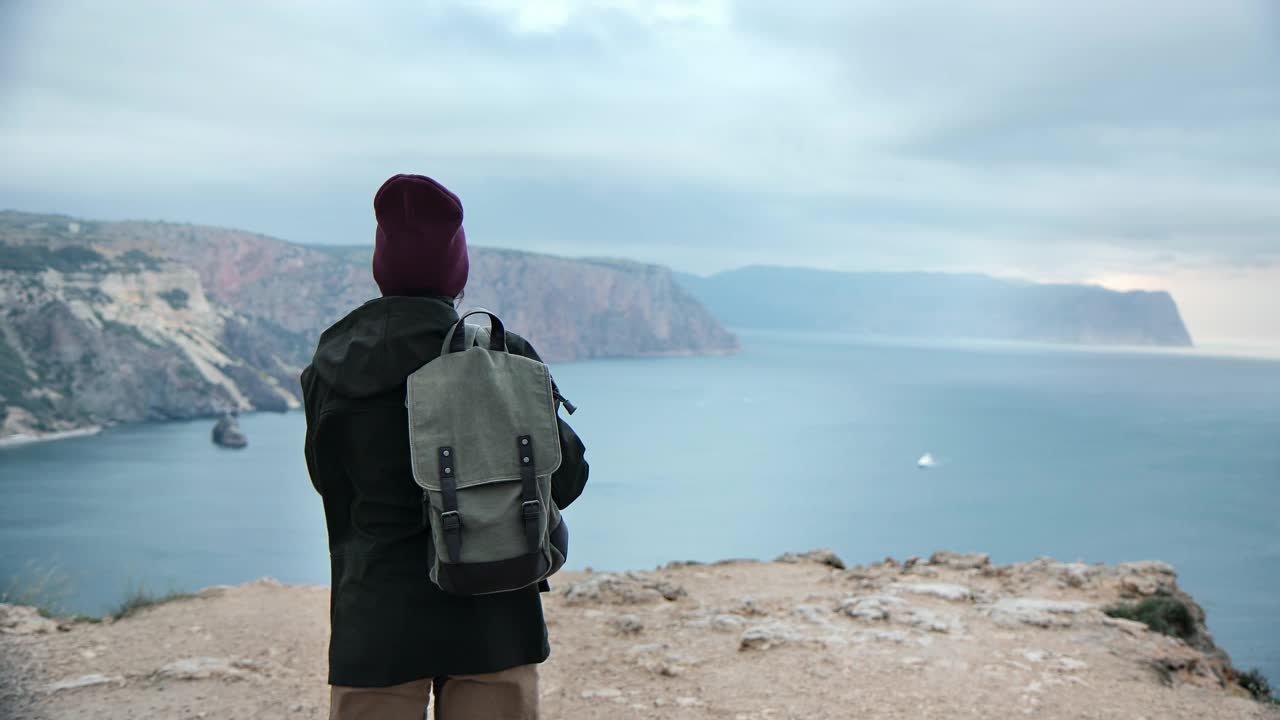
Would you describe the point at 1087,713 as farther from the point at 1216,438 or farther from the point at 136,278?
the point at 1216,438

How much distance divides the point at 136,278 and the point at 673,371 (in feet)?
252

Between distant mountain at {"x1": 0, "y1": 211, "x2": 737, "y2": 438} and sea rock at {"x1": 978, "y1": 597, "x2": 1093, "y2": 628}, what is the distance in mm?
27515

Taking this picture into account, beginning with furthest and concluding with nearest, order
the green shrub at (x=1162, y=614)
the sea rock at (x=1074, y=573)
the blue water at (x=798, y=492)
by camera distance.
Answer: the blue water at (x=798, y=492) → the sea rock at (x=1074, y=573) → the green shrub at (x=1162, y=614)

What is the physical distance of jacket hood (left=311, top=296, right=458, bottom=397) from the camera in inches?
69.1

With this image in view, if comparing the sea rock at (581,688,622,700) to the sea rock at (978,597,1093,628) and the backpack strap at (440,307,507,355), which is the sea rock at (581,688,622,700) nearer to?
the sea rock at (978,597,1093,628)

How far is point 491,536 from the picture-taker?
1.64 meters

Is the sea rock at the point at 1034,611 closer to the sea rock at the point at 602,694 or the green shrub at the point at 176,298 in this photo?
the sea rock at the point at 602,694

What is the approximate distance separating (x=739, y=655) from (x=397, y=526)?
396cm

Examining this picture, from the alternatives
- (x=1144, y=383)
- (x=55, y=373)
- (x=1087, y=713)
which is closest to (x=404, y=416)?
(x=1087, y=713)

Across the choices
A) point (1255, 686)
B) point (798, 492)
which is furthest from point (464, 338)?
point (798, 492)

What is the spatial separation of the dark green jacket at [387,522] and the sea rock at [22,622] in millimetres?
4801

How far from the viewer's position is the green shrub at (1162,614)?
6.23m

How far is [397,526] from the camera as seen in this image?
5.78 feet

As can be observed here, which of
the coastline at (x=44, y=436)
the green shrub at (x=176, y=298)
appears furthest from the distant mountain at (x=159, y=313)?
the coastline at (x=44, y=436)
